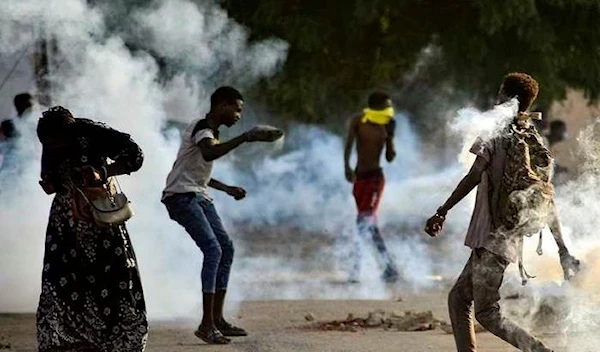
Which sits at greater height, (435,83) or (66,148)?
(435,83)

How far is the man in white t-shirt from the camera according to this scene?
748cm

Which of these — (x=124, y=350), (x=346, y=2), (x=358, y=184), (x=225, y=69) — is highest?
(x=346, y=2)

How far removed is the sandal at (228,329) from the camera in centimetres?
780

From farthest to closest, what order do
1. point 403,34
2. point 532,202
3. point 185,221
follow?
point 403,34 → point 185,221 → point 532,202

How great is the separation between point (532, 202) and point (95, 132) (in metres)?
2.18

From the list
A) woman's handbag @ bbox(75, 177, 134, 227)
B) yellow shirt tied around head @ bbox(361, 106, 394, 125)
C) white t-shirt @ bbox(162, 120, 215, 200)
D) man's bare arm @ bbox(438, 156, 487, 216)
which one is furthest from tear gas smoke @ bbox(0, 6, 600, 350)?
woman's handbag @ bbox(75, 177, 134, 227)

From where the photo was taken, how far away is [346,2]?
1229 cm

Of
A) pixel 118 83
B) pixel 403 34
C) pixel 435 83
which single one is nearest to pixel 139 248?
pixel 118 83

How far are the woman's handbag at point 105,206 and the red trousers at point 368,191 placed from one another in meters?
5.30

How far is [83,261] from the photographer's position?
5703 mm

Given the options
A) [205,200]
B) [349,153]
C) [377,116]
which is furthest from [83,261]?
[377,116]

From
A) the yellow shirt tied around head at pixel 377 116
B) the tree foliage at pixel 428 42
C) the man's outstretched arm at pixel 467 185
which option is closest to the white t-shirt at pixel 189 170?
the man's outstretched arm at pixel 467 185

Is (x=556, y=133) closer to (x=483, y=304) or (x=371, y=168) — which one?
(x=371, y=168)

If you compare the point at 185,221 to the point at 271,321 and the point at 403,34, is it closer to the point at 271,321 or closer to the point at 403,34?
the point at 271,321
